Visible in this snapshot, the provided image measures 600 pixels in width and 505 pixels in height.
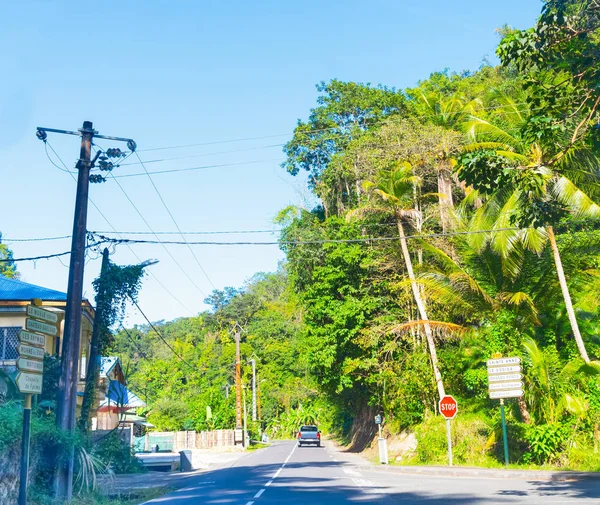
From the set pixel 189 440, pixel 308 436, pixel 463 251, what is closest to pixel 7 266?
pixel 189 440

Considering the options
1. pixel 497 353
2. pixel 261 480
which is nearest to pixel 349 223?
pixel 497 353

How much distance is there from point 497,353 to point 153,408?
45.7 meters

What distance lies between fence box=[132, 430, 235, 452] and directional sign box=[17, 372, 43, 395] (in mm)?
46100

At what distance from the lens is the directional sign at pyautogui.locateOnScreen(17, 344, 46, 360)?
11062 millimetres

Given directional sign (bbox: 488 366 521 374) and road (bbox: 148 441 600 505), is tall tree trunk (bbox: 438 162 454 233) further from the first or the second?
road (bbox: 148 441 600 505)

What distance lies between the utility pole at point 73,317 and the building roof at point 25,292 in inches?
346

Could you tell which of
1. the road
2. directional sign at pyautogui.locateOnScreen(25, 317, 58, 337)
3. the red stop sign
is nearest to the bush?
the road

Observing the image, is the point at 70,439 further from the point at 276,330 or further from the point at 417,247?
the point at 276,330

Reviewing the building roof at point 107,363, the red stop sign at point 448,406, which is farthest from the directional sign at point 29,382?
the red stop sign at point 448,406

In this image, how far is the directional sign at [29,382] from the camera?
426 inches

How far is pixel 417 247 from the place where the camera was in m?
33.6

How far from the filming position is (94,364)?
2061 cm

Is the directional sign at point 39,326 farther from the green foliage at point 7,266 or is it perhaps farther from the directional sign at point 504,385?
the green foliage at point 7,266

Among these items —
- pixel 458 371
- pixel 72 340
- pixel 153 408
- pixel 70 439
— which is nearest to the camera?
pixel 70 439
